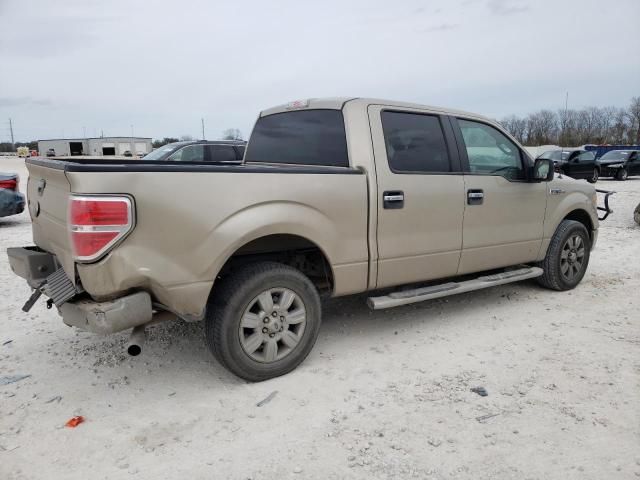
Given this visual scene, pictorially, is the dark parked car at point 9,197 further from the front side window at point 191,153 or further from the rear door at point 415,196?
the rear door at point 415,196

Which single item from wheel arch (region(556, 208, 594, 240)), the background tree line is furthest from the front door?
the background tree line

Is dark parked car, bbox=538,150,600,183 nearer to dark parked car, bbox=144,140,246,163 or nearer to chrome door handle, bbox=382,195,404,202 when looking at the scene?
dark parked car, bbox=144,140,246,163

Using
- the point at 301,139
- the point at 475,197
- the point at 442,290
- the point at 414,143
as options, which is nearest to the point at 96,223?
the point at 301,139

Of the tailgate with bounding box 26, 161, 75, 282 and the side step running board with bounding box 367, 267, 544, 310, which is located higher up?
the tailgate with bounding box 26, 161, 75, 282

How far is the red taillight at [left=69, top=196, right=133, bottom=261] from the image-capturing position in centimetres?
276

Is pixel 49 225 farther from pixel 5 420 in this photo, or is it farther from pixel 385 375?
pixel 385 375

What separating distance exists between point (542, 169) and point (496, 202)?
2.26 feet

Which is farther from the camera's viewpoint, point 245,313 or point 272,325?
point 272,325

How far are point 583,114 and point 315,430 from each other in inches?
2925

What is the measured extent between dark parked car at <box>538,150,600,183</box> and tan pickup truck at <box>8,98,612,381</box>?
1830 centimetres

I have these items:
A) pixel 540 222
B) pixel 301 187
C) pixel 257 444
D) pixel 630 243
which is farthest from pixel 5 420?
pixel 630 243

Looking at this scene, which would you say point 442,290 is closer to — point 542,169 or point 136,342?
point 542,169

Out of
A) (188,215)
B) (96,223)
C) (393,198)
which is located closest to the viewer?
(96,223)

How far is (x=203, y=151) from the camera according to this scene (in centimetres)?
1091
